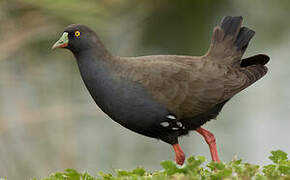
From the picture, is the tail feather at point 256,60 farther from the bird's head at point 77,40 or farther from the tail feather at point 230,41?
the bird's head at point 77,40

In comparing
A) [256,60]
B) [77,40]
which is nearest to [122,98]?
[77,40]

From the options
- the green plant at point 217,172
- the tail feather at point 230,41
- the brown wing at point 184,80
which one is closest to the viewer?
the green plant at point 217,172

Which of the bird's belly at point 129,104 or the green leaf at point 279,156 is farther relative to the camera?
the bird's belly at point 129,104

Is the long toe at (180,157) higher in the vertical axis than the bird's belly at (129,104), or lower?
lower

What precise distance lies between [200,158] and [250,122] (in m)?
6.14

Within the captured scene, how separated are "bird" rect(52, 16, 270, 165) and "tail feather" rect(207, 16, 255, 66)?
8cm

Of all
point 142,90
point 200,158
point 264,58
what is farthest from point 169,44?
point 200,158

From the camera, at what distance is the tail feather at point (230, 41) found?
597cm

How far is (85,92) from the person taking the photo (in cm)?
958

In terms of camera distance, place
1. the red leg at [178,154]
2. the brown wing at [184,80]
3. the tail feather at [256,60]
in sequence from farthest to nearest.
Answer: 1. the tail feather at [256,60]
2. the red leg at [178,154]
3. the brown wing at [184,80]

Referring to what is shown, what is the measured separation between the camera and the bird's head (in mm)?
5277

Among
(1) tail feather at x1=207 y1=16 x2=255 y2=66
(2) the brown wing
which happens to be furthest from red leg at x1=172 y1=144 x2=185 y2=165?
(1) tail feather at x1=207 y1=16 x2=255 y2=66

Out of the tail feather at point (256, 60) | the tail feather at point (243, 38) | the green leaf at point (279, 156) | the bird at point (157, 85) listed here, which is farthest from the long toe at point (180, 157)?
the green leaf at point (279, 156)

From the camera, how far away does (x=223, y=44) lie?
6.02 meters
